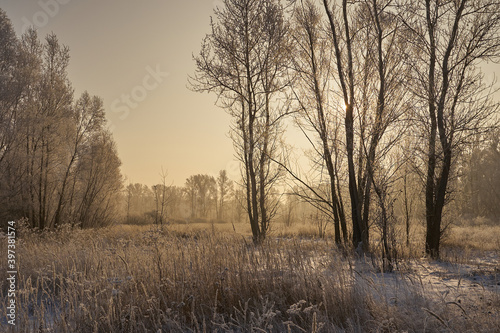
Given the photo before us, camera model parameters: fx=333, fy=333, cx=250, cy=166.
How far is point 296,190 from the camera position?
9539mm

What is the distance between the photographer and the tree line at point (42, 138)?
14406 millimetres

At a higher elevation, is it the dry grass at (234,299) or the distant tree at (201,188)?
the distant tree at (201,188)

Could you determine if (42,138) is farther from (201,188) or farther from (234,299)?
(201,188)

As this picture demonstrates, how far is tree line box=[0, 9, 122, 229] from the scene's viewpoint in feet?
47.3

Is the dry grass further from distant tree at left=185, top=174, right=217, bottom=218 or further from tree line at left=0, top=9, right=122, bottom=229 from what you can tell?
distant tree at left=185, top=174, right=217, bottom=218

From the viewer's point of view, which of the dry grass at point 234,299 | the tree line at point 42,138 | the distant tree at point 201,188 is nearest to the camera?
the dry grass at point 234,299

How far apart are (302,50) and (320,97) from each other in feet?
5.68

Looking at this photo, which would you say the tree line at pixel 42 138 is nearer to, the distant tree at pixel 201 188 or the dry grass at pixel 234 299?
the dry grass at pixel 234 299

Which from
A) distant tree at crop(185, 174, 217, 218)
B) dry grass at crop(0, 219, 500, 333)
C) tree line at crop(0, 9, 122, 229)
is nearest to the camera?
dry grass at crop(0, 219, 500, 333)

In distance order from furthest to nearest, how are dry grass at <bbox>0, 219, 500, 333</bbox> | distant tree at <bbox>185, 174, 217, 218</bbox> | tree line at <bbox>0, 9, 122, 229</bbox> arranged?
distant tree at <bbox>185, 174, 217, 218</bbox> → tree line at <bbox>0, 9, 122, 229</bbox> → dry grass at <bbox>0, 219, 500, 333</bbox>

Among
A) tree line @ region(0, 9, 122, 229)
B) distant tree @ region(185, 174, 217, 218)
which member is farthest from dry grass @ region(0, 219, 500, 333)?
distant tree @ region(185, 174, 217, 218)

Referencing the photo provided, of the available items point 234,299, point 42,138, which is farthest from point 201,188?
point 234,299

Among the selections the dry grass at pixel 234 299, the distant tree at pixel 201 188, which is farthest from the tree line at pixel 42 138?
the distant tree at pixel 201 188

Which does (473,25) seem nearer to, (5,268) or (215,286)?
(215,286)
